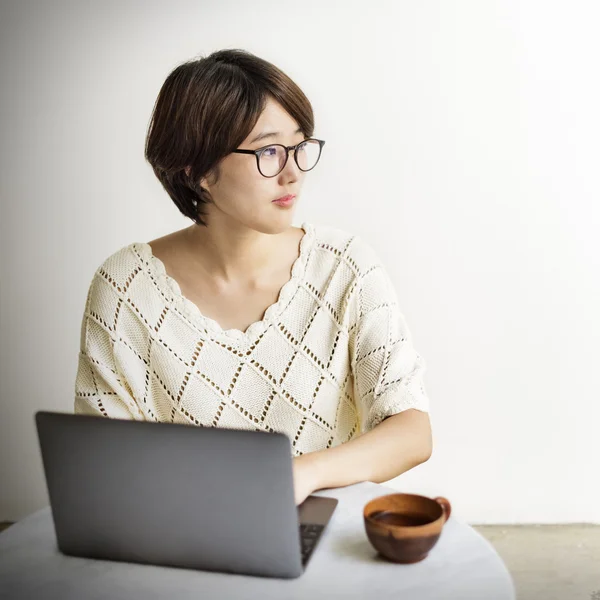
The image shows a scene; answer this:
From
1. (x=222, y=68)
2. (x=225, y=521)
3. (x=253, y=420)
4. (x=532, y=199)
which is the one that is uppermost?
(x=222, y=68)

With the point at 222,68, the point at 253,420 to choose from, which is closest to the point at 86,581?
the point at 253,420

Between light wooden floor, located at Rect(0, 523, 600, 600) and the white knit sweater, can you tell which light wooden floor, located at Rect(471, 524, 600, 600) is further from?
the white knit sweater

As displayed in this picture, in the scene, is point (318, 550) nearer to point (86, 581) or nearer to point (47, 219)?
point (86, 581)

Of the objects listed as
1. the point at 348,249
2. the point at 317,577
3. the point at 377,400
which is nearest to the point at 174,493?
the point at 317,577

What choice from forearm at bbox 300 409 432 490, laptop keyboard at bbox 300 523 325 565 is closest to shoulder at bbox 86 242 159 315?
forearm at bbox 300 409 432 490

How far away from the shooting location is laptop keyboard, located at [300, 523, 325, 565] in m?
1.02

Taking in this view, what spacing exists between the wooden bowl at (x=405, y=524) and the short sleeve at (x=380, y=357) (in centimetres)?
46

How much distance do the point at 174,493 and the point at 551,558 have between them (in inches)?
74.9

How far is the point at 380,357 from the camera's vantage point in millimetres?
1574

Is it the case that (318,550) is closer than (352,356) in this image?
Yes

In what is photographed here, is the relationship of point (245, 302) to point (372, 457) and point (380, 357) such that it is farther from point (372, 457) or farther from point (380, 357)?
point (372, 457)

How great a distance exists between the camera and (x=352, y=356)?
5.40 ft

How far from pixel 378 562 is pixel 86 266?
6.43 feet

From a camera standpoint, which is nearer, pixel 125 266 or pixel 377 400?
pixel 377 400
